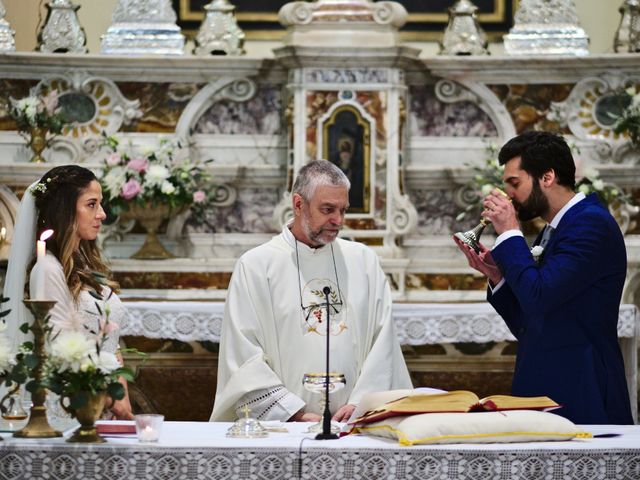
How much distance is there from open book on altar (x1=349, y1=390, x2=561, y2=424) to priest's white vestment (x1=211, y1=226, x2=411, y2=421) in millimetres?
888

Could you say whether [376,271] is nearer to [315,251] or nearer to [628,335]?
[315,251]

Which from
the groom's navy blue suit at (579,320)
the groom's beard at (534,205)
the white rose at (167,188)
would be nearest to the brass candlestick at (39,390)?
the groom's navy blue suit at (579,320)

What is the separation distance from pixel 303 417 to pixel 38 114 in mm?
3889

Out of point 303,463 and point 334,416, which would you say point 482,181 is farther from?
point 303,463

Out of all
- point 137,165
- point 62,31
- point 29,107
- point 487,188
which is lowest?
point 487,188

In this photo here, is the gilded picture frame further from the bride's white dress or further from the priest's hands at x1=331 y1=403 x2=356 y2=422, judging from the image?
the bride's white dress

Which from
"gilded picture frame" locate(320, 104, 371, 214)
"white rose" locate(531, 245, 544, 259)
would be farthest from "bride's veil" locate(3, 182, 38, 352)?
"gilded picture frame" locate(320, 104, 371, 214)

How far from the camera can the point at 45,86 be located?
9.20 metres

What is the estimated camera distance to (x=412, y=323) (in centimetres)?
811

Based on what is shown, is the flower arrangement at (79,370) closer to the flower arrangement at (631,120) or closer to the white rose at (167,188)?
the white rose at (167,188)

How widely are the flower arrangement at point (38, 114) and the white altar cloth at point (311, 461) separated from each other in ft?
15.2

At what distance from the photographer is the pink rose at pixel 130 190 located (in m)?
8.64

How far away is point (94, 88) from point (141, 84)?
0.31 metres

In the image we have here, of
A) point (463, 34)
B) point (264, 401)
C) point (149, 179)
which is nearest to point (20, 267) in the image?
point (264, 401)
